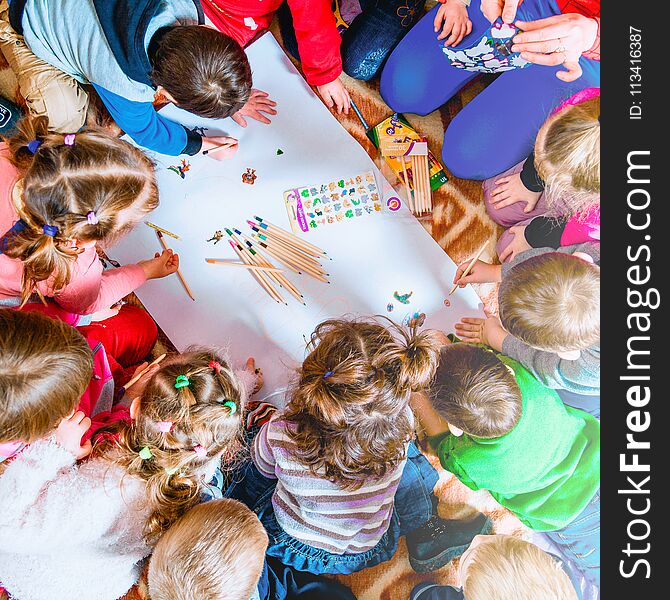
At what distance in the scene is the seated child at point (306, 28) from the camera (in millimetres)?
1087

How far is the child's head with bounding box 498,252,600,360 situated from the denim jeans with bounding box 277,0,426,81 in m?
0.56

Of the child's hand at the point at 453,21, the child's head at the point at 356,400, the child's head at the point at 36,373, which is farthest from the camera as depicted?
the child's hand at the point at 453,21

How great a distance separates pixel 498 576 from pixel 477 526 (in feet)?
0.44

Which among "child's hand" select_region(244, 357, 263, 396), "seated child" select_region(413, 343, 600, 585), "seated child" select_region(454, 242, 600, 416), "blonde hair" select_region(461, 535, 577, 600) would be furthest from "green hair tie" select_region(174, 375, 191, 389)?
"blonde hair" select_region(461, 535, 577, 600)

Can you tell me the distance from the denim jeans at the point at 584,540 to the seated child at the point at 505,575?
3cm

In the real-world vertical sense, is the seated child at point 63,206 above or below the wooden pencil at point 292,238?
above

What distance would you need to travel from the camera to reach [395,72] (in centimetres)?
117

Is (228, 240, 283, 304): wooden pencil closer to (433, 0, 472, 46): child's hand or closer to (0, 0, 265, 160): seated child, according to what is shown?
(0, 0, 265, 160): seated child

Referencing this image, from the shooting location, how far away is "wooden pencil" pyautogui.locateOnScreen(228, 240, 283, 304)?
1123 mm

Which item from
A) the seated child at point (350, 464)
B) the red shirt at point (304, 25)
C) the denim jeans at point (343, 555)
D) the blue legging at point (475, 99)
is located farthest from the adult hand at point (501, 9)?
the denim jeans at point (343, 555)

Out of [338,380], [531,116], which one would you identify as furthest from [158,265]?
[531,116]

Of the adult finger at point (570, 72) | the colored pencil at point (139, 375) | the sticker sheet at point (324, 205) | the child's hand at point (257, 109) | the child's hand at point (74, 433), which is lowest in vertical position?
the colored pencil at point (139, 375)

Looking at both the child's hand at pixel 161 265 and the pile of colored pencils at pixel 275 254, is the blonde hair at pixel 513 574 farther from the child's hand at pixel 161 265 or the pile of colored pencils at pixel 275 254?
the child's hand at pixel 161 265

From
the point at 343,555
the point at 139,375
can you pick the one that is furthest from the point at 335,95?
the point at 343,555
